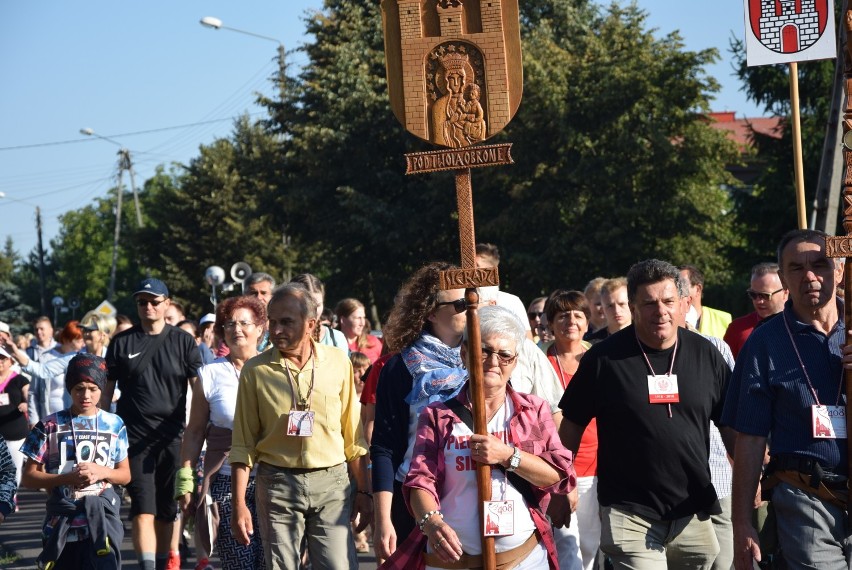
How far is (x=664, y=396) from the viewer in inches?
219

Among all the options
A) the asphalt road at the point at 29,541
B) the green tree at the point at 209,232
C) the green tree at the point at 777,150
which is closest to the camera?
the asphalt road at the point at 29,541

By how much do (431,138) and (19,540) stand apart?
904 centimetres

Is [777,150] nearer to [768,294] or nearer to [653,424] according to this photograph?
[768,294]

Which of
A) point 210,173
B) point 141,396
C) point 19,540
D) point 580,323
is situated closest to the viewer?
point 580,323


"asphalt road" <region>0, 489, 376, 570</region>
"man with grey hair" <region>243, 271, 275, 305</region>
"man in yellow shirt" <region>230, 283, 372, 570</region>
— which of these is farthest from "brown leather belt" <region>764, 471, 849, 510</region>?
"asphalt road" <region>0, 489, 376, 570</region>

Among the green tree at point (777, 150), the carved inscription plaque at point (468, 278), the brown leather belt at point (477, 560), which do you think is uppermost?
the green tree at point (777, 150)

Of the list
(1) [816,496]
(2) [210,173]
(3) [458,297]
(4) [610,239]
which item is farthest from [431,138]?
(2) [210,173]

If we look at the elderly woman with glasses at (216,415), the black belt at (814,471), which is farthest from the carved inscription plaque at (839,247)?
the elderly woman with glasses at (216,415)

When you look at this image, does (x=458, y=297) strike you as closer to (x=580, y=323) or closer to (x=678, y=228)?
(x=580, y=323)

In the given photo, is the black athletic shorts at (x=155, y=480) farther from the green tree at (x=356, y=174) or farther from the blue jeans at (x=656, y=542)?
the green tree at (x=356, y=174)

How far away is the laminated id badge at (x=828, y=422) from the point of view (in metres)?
4.92

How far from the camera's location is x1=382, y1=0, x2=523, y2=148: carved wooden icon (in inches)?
200

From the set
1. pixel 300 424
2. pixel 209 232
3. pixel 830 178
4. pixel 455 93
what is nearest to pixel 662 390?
pixel 455 93

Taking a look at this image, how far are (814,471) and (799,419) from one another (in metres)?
0.22
